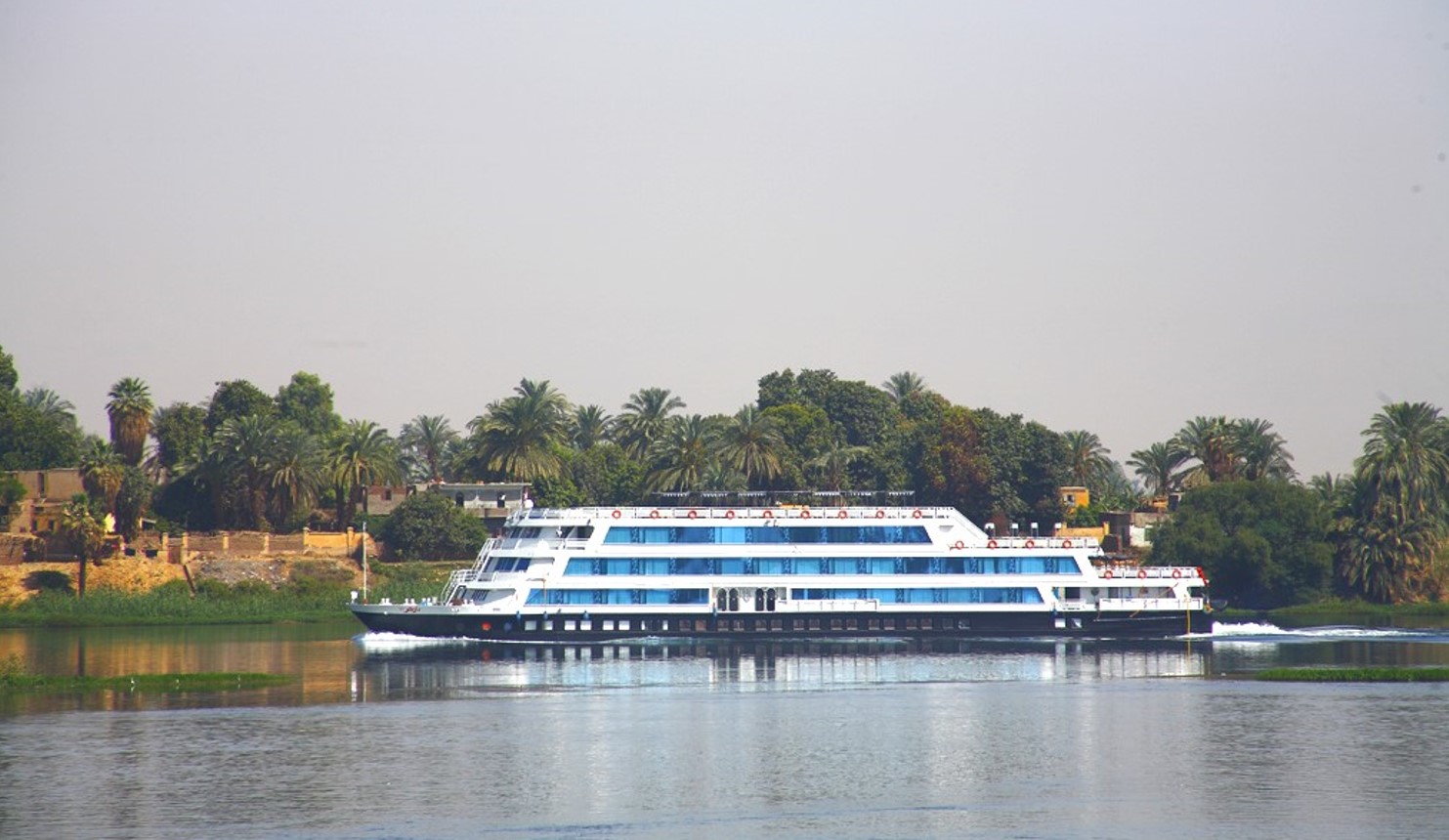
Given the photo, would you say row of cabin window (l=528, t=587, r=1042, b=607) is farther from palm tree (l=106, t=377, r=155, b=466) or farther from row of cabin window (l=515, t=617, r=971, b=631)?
palm tree (l=106, t=377, r=155, b=466)

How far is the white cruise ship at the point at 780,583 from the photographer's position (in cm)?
7894

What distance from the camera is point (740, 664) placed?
245 ft

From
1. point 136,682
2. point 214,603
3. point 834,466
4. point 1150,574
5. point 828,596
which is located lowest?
point 136,682

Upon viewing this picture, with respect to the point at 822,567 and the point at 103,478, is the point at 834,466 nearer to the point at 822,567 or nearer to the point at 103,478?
the point at 822,567

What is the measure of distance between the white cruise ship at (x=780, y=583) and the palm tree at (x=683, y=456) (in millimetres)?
34022

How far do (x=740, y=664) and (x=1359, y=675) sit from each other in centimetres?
2463

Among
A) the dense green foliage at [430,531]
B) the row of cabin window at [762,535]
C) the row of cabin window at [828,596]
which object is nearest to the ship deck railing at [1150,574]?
the row of cabin window at [828,596]

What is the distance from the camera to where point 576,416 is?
495 feet

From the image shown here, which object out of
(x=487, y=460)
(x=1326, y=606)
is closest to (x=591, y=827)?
(x=1326, y=606)

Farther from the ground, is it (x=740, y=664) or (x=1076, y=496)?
(x=1076, y=496)

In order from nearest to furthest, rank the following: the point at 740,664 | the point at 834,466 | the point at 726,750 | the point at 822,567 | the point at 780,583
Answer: the point at 726,750 → the point at 740,664 → the point at 780,583 → the point at 822,567 → the point at 834,466

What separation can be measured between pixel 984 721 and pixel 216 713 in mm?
24591

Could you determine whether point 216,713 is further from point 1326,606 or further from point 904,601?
point 1326,606

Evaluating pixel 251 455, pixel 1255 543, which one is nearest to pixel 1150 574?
pixel 1255 543
